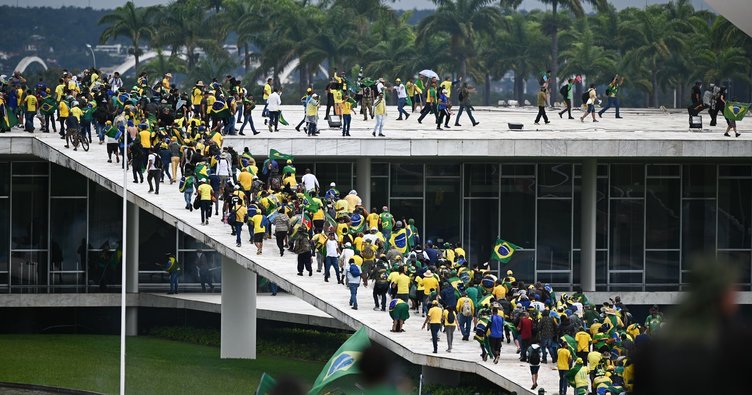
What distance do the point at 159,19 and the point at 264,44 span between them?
5462mm

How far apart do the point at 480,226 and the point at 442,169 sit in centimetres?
180

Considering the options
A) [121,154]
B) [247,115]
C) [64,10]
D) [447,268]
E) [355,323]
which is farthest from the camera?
[64,10]

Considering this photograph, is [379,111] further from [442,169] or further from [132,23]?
[132,23]

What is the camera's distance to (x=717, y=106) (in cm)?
3712

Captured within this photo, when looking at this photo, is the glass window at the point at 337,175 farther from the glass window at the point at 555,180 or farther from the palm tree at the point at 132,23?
the palm tree at the point at 132,23

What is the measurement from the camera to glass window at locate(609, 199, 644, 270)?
37500 millimetres

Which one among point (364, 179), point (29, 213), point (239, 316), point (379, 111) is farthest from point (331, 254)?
point (29, 213)

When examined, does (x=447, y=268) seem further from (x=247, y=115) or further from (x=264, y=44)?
(x=264, y=44)

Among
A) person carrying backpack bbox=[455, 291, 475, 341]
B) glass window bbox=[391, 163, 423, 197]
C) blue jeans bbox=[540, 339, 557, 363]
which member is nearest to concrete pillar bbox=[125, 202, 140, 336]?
glass window bbox=[391, 163, 423, 197]

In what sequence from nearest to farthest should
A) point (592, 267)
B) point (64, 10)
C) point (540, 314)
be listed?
1. point (540, 314)
2. point (592, 267)
3. point (64, 10)

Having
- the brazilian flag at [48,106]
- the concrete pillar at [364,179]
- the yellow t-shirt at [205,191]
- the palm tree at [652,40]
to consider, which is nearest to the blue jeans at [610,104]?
the concrete pillar at [364,179]

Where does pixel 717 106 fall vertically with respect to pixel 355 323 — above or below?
above

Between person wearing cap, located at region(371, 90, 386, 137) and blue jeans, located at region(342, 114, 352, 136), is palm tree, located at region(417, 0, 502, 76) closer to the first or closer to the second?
person wearing cap, located at region(371, 90, 386, 137)

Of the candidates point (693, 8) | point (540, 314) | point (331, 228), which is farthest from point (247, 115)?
point (693, 8)
